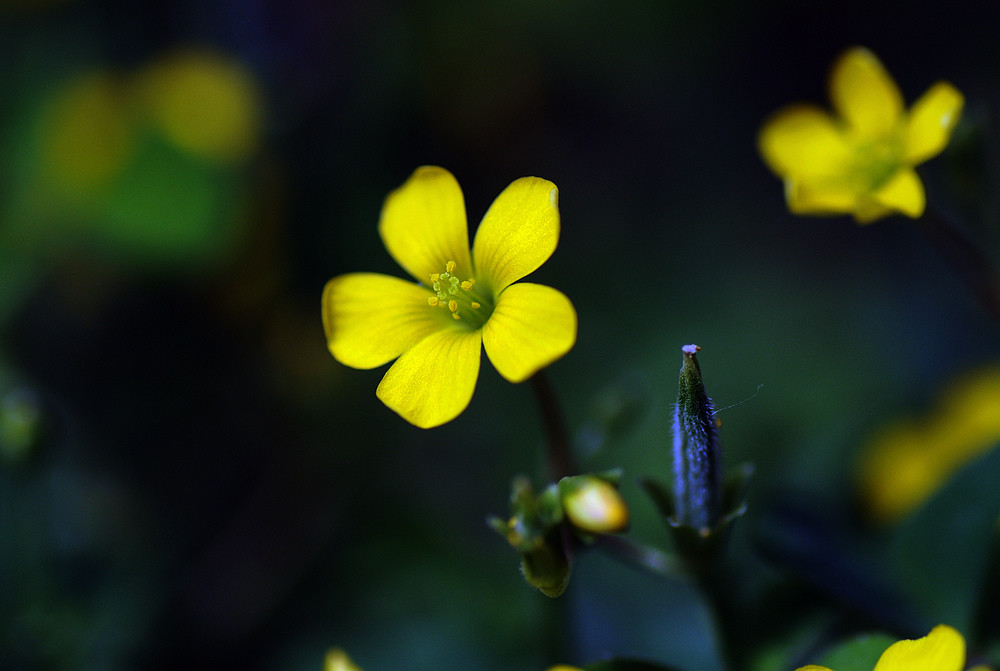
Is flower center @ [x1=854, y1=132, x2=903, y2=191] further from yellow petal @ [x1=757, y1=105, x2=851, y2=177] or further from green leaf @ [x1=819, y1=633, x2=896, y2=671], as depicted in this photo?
green leaf @ [x1=819, y1=633, x2=896, y2=671]

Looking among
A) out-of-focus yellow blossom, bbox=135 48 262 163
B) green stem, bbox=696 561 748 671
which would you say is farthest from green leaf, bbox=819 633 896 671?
out-of-focus yellow blossom, bbox=135 48 262 163

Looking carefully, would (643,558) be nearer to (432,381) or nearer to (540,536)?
(540,536)

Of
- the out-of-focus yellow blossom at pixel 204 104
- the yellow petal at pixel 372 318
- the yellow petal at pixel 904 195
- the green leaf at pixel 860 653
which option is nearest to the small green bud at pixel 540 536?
the yellow petal at pixel 372 318

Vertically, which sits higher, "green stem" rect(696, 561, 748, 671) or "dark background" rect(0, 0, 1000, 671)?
"dark background" rect(0, 0, 1000, 671)

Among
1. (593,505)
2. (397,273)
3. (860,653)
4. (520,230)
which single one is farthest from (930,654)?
(397,273)

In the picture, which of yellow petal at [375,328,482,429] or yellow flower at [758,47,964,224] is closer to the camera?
yellow petal at [375,328,482,429]
